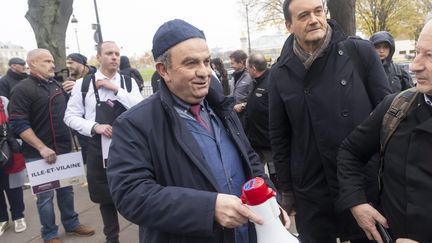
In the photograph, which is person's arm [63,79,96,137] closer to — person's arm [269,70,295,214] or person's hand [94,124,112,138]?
person's hand [94,124,112,138]

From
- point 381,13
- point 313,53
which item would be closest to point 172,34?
point 313,53

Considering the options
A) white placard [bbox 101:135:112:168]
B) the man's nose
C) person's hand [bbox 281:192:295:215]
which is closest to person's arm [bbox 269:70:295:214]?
person's hand [bbox 281:192:295:215]

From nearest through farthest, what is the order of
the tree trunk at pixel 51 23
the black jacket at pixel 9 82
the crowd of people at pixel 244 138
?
the crowd of people at pixel 244 138
the black jacket at pixel 9 82
the tree trunk at pixel 51 23

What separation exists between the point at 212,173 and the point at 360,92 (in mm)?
1207

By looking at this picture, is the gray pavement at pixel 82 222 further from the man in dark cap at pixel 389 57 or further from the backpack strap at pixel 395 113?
the man in dark cap at pixel 389 57

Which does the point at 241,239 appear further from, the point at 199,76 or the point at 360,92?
the point at 360,92

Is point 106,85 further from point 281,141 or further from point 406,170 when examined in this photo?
point 406,170

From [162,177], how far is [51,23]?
6441mm

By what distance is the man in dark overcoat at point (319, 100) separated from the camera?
7.09ft

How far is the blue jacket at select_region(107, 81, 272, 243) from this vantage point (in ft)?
4.07

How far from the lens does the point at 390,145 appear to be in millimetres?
1640

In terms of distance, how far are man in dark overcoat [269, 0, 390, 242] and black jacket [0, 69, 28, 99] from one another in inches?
213

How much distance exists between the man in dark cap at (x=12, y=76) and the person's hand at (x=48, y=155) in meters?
3.10

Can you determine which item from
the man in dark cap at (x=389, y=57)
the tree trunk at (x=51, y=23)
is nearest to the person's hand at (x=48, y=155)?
the tree trunk at (x=51, y=23)
